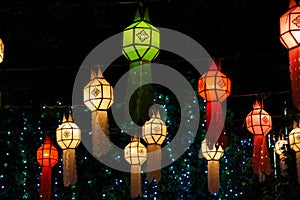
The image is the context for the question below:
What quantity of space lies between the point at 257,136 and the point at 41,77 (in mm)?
3838

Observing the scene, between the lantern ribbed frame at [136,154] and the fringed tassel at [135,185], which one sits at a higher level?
the lantern ribbed frame at [136,154]

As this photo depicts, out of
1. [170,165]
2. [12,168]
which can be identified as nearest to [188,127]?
[170,165]

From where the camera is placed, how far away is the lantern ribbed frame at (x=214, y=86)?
23.3 ft

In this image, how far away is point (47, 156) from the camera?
9195mm

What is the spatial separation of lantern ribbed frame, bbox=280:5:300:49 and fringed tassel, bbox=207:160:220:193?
6.79 ft

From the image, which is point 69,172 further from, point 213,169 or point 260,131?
point 260,131

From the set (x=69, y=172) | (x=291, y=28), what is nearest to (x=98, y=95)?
(x=69, y=172)

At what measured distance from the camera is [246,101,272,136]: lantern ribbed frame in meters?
7.95

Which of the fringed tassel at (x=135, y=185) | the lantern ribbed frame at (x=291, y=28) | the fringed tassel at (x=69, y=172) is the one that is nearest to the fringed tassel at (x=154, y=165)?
the fringed tassel at (x=135, y=185)

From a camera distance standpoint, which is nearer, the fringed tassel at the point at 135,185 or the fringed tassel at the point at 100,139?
the fringed tassel at the point at 100,139

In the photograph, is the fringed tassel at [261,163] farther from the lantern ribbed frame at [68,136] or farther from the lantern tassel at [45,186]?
the lantern tassel at [45,186]

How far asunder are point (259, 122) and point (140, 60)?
2230 millimetres

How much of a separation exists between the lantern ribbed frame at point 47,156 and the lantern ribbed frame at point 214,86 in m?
2.67

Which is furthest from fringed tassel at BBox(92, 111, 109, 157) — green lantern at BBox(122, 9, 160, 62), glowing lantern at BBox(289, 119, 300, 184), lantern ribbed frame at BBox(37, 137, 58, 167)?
lantern ribbed frame at BBox(37, 137, 58, 167)
